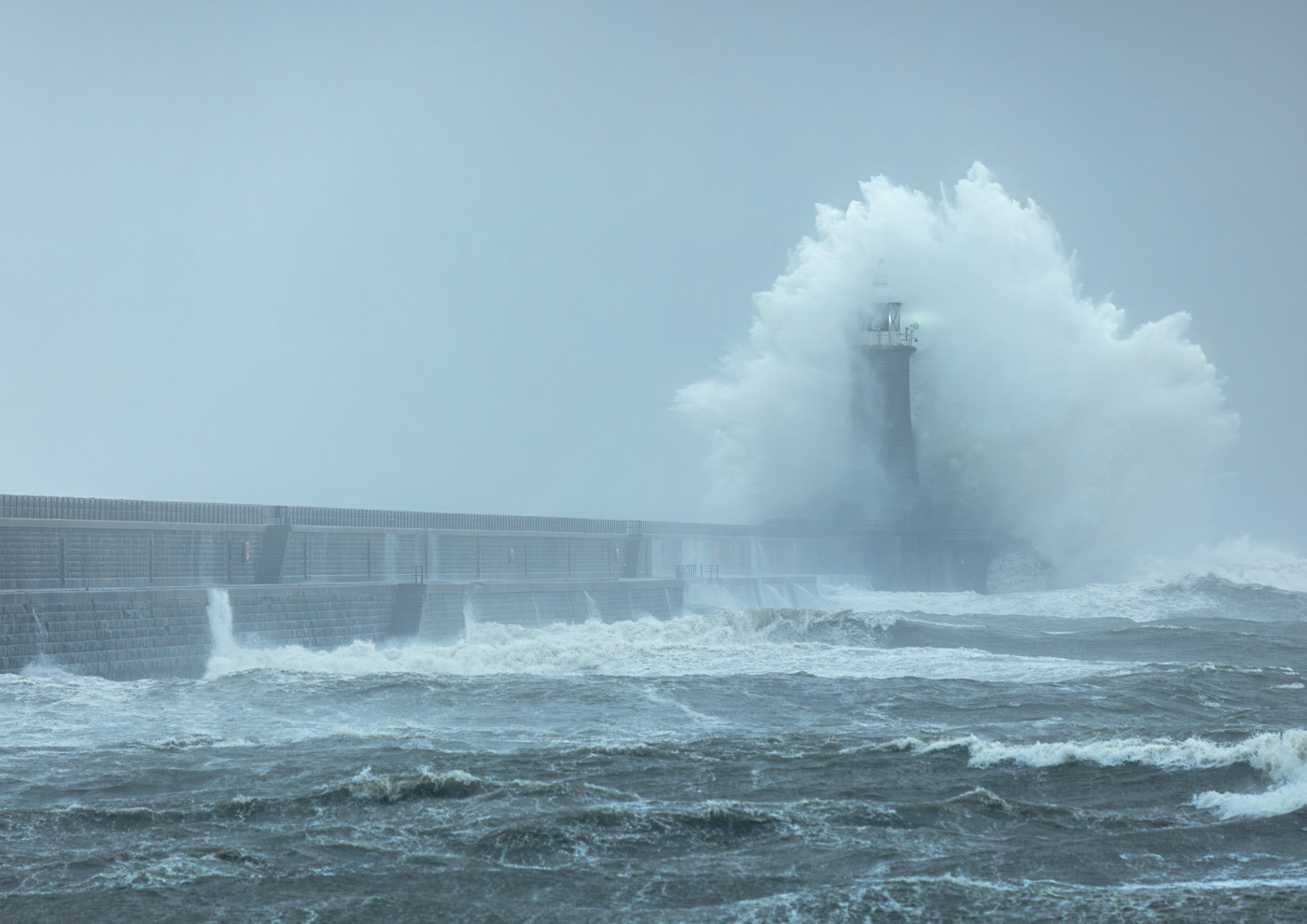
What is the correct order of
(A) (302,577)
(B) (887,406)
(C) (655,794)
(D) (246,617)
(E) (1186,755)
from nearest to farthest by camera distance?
(C) (655,794), (E) (1186,755), (D) (246,617), (A) (302,577), (B) (887,406)

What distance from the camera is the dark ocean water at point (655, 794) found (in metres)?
6.79

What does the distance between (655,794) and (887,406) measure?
3182cm

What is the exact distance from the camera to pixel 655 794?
30.1 feet

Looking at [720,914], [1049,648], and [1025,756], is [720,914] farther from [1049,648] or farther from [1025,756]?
[1049,648]

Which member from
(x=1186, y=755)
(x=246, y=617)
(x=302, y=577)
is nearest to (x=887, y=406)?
(x=302, y=577)

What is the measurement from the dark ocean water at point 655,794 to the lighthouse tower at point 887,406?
74.0 ft

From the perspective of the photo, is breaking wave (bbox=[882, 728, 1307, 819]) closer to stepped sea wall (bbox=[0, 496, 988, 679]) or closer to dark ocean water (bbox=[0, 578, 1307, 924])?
dark ocean water (bbox=[0, 578, 1307, 924])

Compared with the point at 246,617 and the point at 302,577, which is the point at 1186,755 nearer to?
the point at 246,617

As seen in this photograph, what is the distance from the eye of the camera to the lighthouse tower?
3956cm

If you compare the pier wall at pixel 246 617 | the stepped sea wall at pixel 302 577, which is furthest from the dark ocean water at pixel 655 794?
the stepped sea wall at pixel 302 577

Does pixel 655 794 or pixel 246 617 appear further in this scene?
pixel 246 617

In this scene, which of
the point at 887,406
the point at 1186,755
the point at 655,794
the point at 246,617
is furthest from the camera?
the point at 887,406

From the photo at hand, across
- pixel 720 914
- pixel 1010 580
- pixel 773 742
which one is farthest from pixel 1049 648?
pixel 1010 580

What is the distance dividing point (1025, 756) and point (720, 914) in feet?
15.4
